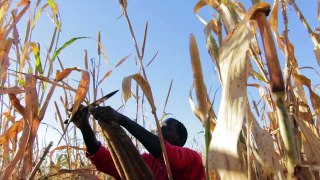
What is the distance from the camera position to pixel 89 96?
5.05ft

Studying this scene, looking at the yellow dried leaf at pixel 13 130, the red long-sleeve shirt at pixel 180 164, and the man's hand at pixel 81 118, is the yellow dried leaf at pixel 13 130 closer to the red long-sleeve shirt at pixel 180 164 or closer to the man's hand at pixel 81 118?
the man's hand at pixel 81 118

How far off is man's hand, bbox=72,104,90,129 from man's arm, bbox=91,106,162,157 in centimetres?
14

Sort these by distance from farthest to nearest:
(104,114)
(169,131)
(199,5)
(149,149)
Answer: (169,131) < (149,149) < (104,114) < (199,5)

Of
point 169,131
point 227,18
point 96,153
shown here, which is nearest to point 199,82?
point 227,18

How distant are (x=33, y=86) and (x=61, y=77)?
3.3 inches

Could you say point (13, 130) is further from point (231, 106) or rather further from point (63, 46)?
point (231, 106)

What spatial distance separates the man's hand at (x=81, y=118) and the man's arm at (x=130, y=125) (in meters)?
0.14

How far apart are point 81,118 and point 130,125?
21cm

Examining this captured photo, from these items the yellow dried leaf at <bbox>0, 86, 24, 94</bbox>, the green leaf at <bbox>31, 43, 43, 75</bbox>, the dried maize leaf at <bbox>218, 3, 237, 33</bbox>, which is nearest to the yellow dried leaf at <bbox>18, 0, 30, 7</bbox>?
the green leaf at <bbox>31, 43, 43, 75</bbox>

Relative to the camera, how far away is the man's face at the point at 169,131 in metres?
1.90

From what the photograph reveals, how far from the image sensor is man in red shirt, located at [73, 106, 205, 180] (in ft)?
3.69

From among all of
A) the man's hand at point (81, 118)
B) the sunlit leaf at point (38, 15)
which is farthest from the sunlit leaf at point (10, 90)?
the sunlit leaf at point (38, 15)

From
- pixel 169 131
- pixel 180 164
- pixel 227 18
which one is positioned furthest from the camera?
pixel 169 131

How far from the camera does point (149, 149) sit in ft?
4.06
